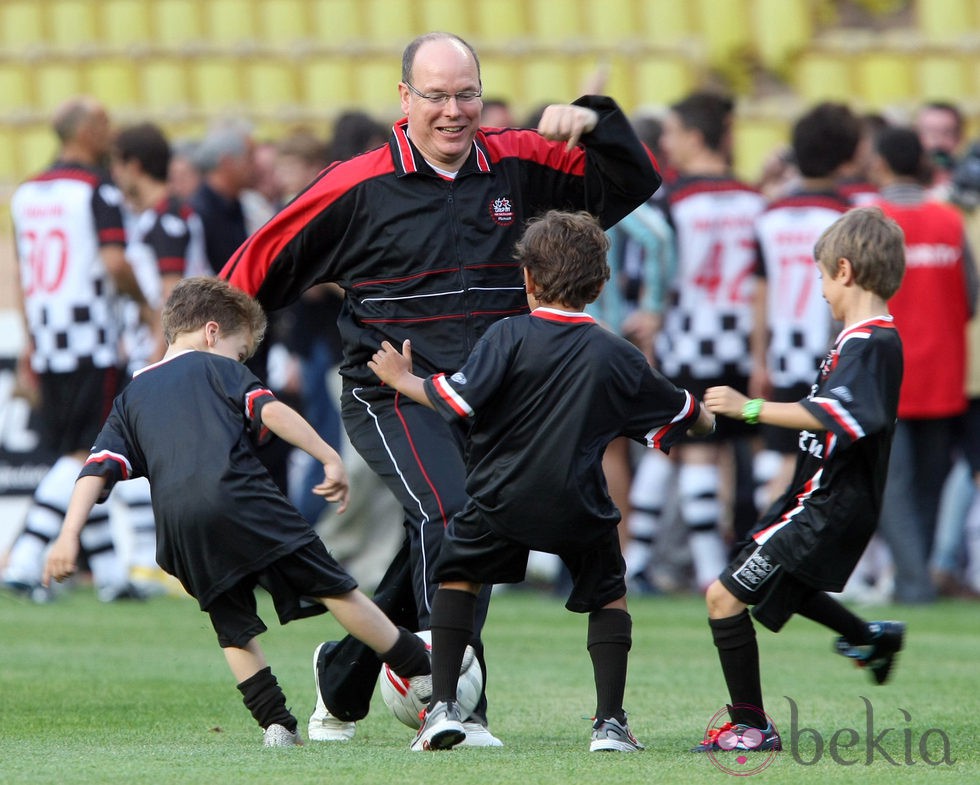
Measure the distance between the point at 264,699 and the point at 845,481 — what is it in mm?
1723

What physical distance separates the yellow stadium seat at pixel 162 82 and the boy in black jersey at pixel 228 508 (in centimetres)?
1157

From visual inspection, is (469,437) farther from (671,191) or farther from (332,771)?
(671,191)

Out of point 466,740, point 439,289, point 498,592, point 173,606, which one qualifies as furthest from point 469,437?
point 498,592

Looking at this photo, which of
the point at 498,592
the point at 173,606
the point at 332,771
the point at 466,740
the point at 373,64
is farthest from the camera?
the point at 373,64

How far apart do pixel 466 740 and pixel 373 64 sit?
38.4 feet

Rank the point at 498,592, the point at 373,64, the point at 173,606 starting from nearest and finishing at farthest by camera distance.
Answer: the point at 173,606, the point at 498,592, the point at 373,64

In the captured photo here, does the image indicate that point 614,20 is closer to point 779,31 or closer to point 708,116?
point 779,31

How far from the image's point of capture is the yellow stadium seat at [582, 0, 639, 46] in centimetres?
1559

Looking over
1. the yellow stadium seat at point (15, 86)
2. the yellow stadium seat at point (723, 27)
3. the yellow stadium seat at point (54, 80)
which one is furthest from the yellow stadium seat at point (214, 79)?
the yellow stadium seat at point (723, 27)

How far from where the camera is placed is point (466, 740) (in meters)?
4.57

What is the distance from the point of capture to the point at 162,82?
15.9 m

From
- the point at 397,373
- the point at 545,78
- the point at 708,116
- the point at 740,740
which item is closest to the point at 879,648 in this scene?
the point at 740,740

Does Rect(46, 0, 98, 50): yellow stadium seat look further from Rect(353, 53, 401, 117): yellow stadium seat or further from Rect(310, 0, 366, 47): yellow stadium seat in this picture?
Rect(353, 53, 401, 117): yellow stadium seat

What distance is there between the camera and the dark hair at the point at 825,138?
28.8ft
